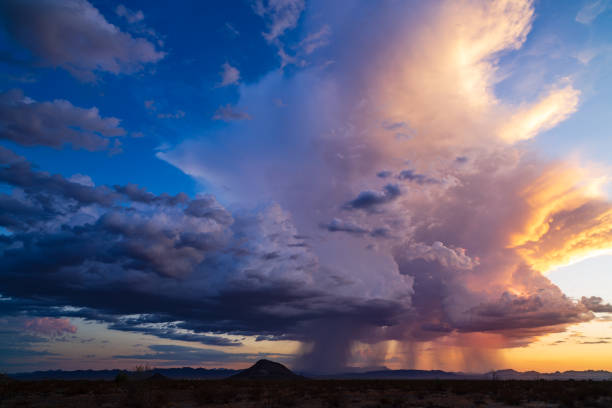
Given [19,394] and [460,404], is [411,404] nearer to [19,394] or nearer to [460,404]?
[460,404]

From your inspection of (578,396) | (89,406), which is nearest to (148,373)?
(89,406)

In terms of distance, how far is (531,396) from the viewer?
48656 mm

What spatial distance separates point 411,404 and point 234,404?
18.9 m

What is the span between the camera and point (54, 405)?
139 feet

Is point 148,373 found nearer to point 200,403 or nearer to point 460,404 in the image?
point 200,403

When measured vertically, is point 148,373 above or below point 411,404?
above

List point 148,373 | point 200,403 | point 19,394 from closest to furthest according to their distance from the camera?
point 148,373 → point 200,403 → point 19,394

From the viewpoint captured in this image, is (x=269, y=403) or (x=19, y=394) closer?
(x=269, y=403)

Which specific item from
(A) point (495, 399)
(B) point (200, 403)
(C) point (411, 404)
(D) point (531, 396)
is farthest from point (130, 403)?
(D) point (531, 396)

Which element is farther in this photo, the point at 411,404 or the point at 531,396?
the point at 531,396

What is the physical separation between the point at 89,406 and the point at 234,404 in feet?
49.3

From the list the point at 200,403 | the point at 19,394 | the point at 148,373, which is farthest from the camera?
the point at 19,394

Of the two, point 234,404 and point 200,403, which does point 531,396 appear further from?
point 200,403

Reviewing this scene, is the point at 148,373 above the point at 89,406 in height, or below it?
above
